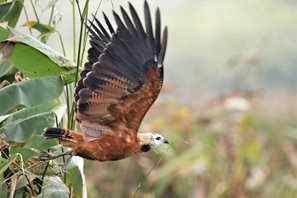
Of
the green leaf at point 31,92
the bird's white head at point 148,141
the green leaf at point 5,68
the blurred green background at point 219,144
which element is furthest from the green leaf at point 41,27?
the blurred green background at point 219,144

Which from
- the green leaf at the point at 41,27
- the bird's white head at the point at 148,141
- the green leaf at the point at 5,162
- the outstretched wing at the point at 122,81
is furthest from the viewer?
the green leaf at the point at 41,27

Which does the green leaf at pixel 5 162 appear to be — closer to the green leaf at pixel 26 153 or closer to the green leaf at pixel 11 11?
the green leaf at pixel 26 153

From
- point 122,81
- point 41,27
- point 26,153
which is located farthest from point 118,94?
point 41,27

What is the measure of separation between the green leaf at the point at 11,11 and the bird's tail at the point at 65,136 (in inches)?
15.2

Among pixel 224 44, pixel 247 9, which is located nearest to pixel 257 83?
pixel 224 44

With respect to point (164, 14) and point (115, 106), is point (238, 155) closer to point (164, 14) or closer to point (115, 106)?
point (164, 14)

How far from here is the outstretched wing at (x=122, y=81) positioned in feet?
6.66

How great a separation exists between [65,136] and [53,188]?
121mm

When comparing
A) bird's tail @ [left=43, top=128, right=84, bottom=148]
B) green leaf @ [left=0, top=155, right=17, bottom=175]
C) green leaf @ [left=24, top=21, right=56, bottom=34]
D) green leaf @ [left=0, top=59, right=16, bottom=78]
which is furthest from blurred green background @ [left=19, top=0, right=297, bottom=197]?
green leaf @ [left=0, top=155, right=17, bottom=175]

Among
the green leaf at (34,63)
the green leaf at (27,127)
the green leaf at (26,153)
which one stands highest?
the green leaf at (34,63)

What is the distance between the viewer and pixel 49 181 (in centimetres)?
204

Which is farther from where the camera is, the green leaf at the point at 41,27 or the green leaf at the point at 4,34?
the green leaf at the point at 41,27

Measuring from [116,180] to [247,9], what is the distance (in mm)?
3271

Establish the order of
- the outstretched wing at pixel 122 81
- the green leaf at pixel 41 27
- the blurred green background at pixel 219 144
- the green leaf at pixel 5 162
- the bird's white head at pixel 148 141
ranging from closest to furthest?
the green leaf at pixel 5 162 < the outstretched wing at pixel 122 81 < the bird's white head at pixel 148 141 < the green leaf at pixel 41 27 < the blurred green background at pixel 219 144
